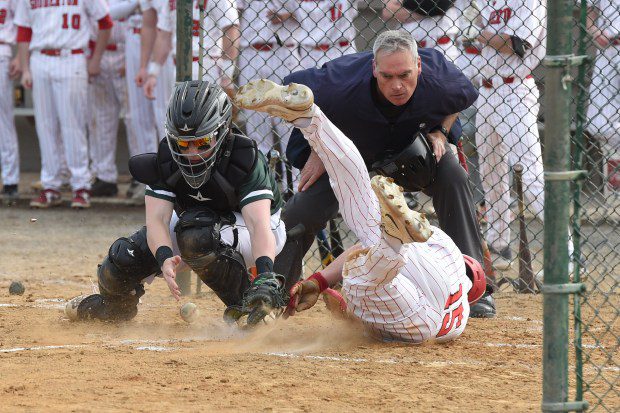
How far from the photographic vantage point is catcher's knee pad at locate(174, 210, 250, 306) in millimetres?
5371

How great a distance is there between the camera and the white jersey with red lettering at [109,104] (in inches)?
449

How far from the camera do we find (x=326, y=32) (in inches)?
352

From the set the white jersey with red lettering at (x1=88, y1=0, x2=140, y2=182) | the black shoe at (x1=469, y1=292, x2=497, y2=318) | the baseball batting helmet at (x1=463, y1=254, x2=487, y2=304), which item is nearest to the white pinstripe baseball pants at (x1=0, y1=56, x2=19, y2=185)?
the white jersey with red lettering at (x1=88, y1=0, x2=140, y2=182)

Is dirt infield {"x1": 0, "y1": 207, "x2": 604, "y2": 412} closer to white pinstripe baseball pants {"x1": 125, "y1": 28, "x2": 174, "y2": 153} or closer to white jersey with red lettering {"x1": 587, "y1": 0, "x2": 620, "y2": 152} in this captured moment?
white jersey with red lettering {"x1": 587, "y1": 0, "x2": 620, "y2": 152}

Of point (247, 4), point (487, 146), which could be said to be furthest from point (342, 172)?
point (247, 4)

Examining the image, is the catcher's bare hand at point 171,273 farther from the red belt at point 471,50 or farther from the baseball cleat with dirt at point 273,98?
the red belt at point 471,50

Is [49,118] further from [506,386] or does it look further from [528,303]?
[506,386]

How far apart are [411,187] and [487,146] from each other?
1854mm

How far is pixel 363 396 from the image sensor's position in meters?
4.15

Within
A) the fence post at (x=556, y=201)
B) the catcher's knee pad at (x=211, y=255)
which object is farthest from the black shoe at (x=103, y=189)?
the fence post at (x=556, y=201)

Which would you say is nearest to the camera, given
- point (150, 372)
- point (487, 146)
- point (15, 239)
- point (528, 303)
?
point (150, 372)

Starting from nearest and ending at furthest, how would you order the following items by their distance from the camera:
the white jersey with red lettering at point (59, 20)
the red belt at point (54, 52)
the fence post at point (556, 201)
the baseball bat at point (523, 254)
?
the fence post at point (556, 201) < the baseball bat at point (523, 254) < the white jersey with red lettering at point (59, 20) < the red belt at point (54, 52)

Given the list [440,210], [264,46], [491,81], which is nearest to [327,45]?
[264,46]

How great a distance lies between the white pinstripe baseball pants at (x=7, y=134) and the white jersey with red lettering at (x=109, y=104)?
0.84 meters
